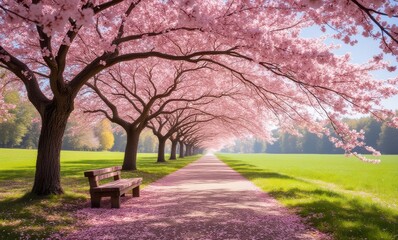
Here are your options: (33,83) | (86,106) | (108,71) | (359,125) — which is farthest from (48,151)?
(359,125)

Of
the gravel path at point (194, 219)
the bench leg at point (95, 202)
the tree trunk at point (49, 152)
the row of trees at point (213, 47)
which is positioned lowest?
the gravel path at point (194, 219)

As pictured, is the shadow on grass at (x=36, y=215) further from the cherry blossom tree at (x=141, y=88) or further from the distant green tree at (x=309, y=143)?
the distant green tree at (x=309, y=143)

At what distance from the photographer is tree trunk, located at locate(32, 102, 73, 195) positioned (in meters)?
9.76

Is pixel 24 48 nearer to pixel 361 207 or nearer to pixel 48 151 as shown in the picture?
pixel 48 151

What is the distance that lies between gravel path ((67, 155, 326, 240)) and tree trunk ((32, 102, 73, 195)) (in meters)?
1.97

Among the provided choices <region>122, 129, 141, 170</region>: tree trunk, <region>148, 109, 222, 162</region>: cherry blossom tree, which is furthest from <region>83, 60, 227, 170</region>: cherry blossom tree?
<region>148, 109, 222, 162</region>: cherry blossom tree

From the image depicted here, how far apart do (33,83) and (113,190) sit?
15.2 ft

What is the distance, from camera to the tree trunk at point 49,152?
976cm

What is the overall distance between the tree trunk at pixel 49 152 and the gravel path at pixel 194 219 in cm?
197

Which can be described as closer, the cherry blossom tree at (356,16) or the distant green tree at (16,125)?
the cherry blossom tree at (356,16)

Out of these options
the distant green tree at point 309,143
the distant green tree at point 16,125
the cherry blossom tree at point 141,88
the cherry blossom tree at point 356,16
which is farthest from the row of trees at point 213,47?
the distant green tree at point 309,143

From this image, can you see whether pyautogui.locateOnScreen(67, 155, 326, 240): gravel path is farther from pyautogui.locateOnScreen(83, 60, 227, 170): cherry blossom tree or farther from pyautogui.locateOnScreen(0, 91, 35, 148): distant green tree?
pyautogui.locateOnScreen(0, 91, 35, 148): distant green tree

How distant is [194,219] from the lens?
751cm

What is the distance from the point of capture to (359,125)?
14750 centimetres
